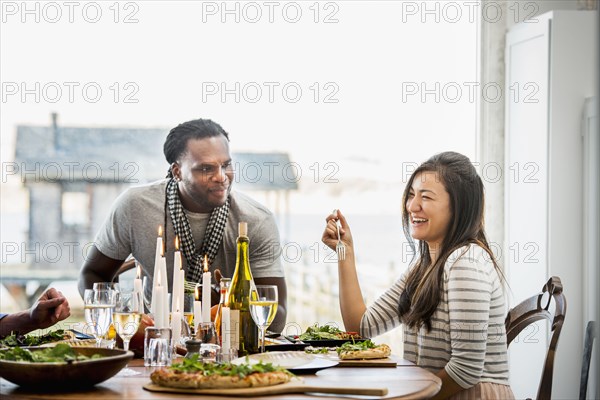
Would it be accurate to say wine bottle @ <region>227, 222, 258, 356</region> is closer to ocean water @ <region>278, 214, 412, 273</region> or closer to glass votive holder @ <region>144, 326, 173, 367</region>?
glass votive holder @ <region>144, 326, 173, 367</region>

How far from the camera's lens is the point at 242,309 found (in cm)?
219

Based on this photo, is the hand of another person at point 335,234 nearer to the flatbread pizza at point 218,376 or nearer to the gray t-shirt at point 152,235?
the gray t-shirt at point 152,235

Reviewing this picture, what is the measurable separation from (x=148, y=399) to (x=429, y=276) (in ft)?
3.79

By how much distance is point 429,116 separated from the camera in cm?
450

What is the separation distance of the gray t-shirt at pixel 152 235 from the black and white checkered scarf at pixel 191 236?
0.10 feet

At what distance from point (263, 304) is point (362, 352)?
267 mm

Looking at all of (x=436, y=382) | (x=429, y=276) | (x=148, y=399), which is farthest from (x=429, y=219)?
(x=148, y=399)

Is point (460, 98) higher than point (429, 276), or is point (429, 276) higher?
point (460, 98)

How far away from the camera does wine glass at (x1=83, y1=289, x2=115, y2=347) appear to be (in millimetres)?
1979

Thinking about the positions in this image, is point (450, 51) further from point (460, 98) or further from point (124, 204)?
point (124, 204)

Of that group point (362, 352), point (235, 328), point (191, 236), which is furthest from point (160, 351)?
point (191, 236)

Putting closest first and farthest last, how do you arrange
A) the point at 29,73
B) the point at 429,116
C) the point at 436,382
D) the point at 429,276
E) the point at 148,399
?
1. the point at 148,399
2. the point at 436,382
3. the point at 429,276
4. the point at 29,73
5. the point at 429,116

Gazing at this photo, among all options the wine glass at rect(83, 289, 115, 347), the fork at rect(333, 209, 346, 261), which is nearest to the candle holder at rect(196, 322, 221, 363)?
the wine glass at rect(83, 289, 115, 347)

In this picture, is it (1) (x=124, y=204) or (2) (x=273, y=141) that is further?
(2) (x=273, y=141)
